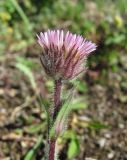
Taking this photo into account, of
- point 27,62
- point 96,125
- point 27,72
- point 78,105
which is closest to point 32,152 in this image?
point 96,125

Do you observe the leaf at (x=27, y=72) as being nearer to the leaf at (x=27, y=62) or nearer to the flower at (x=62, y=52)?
the leaf at (x=27, y=62)

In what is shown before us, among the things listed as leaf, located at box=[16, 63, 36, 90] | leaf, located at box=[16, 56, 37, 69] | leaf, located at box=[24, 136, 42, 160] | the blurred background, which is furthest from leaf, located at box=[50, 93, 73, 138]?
leaf, located at box=[16, 56, 37, 69]

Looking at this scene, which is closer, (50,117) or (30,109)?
(50,117)

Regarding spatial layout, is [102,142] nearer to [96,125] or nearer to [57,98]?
[96,125]

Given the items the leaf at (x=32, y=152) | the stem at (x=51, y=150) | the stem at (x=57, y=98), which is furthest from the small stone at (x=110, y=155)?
the stem at (x=57, y=98)

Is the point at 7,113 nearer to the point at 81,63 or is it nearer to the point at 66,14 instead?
the point at 81,63

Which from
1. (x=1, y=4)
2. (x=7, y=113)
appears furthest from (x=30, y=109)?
(x=1, y=4)
